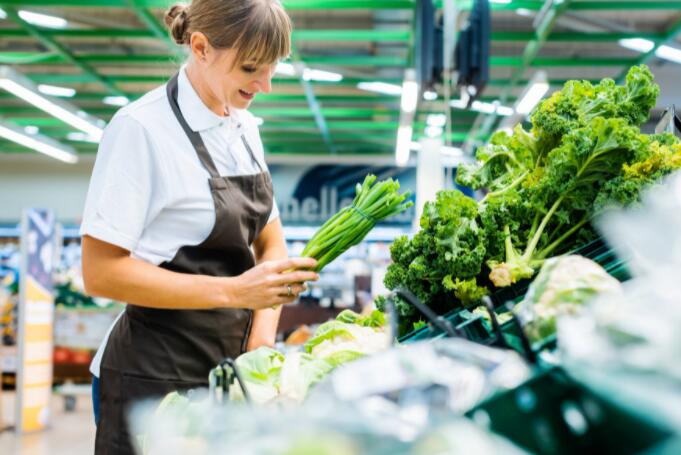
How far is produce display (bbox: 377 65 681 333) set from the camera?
1485 mm

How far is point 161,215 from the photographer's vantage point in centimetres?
176

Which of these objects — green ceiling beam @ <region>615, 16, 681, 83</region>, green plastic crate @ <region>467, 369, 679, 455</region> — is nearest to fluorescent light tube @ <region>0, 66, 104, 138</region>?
green ceiling beam @ <region>615, 16, 681, 83</region>

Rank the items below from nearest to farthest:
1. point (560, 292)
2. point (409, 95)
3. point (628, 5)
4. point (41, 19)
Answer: point (560, 292) < point (628, 5) < point (409, 95) < point (41, 19)

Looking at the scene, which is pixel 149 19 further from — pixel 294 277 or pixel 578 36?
pixel 294 277

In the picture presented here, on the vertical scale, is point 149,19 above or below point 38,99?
above

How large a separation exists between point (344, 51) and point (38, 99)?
420 centimetres

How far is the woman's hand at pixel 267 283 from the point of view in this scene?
1652 mm

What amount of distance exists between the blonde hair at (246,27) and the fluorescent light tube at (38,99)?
7.14 m

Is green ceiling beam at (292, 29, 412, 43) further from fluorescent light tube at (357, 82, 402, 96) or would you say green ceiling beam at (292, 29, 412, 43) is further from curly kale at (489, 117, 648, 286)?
curly kale at (489, 117, 648, 286)

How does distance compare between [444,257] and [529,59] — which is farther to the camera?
[529,59]

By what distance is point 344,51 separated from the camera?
1065 cm

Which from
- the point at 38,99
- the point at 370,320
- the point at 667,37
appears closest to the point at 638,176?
the point at 370,320

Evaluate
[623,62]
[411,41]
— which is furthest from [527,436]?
[623,62]

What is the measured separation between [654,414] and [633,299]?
0.15m
